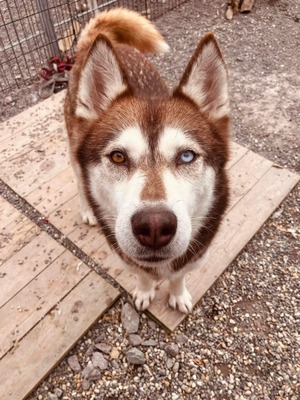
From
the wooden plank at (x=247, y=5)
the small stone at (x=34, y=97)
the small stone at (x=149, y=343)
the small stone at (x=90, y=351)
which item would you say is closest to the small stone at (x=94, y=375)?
the small stone at (x=90, y=351)

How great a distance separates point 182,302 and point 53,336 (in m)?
0.90

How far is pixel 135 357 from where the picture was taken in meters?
2.21

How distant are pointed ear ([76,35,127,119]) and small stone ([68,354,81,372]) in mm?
1548

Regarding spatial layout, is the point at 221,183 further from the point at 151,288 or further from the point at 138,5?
the point at 138,5

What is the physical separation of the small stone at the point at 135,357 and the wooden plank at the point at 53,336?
329 mm

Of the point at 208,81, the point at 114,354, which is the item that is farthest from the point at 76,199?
the point at 208,81

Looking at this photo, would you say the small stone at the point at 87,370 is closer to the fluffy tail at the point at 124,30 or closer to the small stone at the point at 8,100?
the fluffy tail at the point at 124,30

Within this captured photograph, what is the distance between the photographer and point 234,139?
3.66m

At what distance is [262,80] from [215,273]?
9.78 feet

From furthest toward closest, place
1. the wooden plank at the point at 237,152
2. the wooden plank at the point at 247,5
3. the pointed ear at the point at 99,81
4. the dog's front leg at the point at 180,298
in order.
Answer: the wooden plank at the point at 247,5
the wooden plank at the point at 237,152
the dog's front leg at the point at 180,298
the pointed ear at the point at 99,81

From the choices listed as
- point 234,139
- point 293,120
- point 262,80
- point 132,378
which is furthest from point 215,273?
point 262,80

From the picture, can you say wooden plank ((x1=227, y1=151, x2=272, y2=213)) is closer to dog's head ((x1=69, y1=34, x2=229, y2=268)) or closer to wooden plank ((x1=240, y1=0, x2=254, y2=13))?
dog's head ((x1=69, y1=34, x2=229, y2=268))

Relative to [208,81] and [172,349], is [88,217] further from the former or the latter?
[208,81]

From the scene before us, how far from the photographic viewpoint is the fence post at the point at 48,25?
13.4ft
